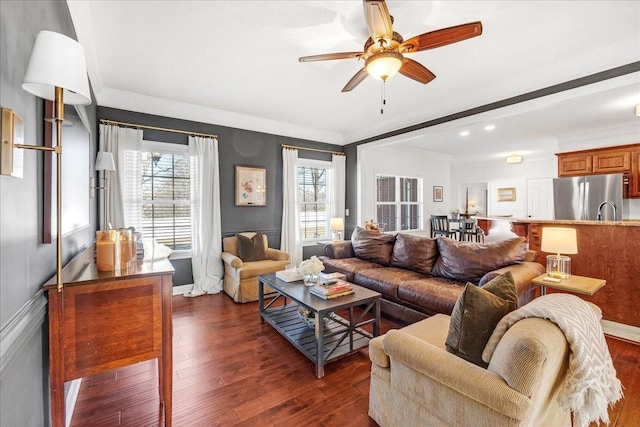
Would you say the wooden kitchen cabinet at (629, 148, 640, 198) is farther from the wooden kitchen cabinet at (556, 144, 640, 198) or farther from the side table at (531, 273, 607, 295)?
the side table at (531, 273, 607, 295)

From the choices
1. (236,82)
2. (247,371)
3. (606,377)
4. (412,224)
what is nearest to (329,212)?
(412,224)

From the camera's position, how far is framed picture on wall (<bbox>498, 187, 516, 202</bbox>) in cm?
809

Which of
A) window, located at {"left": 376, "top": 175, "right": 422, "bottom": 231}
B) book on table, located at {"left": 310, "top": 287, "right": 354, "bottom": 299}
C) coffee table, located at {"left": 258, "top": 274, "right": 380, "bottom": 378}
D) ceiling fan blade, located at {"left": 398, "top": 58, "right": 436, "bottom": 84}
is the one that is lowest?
coffee table, located at {"left": 258, "top": 274, "right": 380, "bottom": 378}

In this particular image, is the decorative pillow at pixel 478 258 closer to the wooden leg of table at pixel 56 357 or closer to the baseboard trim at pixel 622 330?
the baseboard trim at pixel 622 330

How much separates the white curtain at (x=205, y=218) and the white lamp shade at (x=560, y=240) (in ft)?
13.3

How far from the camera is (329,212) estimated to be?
5785mm

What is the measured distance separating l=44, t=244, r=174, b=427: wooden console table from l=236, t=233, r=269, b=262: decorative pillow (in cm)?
270

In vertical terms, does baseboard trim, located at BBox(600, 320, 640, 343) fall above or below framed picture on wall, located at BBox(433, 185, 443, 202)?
below

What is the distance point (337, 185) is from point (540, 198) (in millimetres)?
5731

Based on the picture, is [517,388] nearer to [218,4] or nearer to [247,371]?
[247,371]

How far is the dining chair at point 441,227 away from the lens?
6727 millimetres

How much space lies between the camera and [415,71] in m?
2.48

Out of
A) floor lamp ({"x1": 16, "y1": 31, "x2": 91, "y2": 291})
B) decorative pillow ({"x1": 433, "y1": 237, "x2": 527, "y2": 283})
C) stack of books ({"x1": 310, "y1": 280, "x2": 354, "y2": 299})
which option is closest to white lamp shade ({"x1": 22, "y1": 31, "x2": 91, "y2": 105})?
floor lamp ({"x1": 16, "y1": 31, "x2": 91, "y2": 291})

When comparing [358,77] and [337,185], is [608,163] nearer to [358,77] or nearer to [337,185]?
[337,185]
